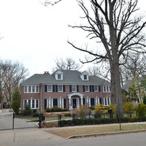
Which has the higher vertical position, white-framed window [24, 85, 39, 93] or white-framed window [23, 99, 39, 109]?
white-framed window [24, 85, 39, 93]

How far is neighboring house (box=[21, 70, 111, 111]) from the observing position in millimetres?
62781

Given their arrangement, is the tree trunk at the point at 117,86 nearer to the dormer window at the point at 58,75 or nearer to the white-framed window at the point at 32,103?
the white-framed window at the point at 32,103

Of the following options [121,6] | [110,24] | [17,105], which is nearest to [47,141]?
[110,24]

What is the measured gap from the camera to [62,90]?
64312mm

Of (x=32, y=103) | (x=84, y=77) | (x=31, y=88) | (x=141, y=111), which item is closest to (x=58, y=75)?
(x=84, y=77)

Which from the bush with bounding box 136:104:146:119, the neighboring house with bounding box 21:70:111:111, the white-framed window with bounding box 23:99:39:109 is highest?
the neighboring house with bounding box 21:70:111:111

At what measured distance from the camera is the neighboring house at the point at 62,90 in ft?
206

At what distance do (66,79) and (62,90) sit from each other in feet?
7.79

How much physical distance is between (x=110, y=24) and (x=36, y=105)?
34536 mm

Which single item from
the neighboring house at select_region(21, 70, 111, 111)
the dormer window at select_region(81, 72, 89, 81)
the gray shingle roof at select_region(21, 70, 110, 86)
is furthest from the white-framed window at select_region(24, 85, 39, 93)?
the dormer window at select_region(81, 72, 89, 81)

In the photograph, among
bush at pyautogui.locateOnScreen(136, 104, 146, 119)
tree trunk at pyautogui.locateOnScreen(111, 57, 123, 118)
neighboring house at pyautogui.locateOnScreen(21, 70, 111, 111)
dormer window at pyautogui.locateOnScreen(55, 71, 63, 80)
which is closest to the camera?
bush at pyautogui.locateOnScreen(136, 104, 146, 119)

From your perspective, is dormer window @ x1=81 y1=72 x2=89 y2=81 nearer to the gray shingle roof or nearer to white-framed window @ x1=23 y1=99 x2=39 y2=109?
the gray shingle roof

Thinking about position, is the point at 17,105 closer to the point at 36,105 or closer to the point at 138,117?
the point at 36,105

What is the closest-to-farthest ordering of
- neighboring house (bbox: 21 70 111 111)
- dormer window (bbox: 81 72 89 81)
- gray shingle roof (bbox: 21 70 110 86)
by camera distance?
1. neighboring house (bbox: 21 70 111 111)
2. gray shingle roof (bbox: 21 70 110 86)
3. dormer window (bbox: 81 72 89 81)
